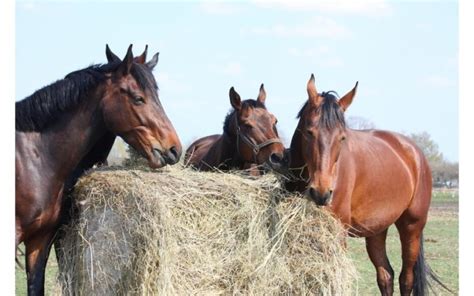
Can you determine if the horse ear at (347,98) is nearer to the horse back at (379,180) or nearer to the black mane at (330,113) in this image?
the black mane at (330,113)

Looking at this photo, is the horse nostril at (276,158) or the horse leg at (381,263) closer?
the horse nostril at (276,158)

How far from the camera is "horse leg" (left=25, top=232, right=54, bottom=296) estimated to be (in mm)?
4723

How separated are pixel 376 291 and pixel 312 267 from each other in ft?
10.5

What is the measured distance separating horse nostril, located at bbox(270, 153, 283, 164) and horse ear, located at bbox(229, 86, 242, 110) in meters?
0.89

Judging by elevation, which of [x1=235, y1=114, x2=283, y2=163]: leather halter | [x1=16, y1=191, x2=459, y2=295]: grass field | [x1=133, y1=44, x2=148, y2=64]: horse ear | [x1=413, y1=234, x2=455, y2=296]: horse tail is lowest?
[x1=16, y1=191, x2=459, y2=295]: grass field

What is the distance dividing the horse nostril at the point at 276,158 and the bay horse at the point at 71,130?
1.45m

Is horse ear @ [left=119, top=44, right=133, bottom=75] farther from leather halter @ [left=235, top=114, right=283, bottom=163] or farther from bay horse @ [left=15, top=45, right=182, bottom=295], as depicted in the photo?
leather halter @ [left=235, top=114, right=283, bottom=163]

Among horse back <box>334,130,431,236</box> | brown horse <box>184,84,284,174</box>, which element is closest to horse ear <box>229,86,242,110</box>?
brown horse <box>184,84,284,174</box>

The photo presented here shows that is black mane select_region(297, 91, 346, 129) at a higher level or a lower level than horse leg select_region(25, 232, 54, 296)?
higher

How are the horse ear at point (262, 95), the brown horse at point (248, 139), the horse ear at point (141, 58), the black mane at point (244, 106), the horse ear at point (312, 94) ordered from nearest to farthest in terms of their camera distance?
the horse ear at point (141, 58) < the horse ear at point (312, 94) < the brown horse at point (248, 139) < the black mane at point (244, 106) < the horse ear at point (262, 95)

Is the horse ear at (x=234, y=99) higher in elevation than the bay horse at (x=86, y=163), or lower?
higher

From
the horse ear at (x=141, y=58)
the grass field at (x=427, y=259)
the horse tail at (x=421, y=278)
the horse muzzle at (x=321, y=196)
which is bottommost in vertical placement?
the grass field at (x=427, y=259)

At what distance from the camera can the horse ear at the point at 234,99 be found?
21.8ft

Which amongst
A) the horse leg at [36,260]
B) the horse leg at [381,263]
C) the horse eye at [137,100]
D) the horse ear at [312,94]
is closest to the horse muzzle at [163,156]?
the horse eye at [137,100]
